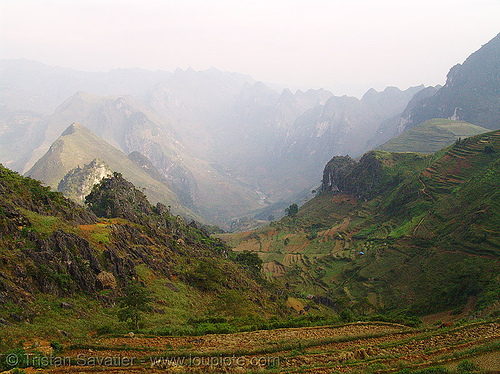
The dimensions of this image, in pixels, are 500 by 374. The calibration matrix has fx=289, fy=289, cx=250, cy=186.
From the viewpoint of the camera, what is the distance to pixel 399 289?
53969mm

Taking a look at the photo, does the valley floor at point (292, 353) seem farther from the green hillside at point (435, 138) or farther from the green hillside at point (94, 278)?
the green hillside at point (435, 138)

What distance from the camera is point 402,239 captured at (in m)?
69.3

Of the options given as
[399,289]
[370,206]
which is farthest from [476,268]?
[370,206]

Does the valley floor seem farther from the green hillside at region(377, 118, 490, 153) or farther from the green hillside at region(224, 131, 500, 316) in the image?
the green hillside at region(377, 118, 490, 153)

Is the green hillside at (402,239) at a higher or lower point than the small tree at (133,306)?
lower

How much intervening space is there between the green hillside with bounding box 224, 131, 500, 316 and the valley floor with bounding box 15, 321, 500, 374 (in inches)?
684

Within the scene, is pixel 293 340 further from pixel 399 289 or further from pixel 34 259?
pixel 399 289

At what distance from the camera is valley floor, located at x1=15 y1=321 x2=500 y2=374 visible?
14.7 metres

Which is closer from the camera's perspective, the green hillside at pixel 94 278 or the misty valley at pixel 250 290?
the misty valley at pixel 250 290

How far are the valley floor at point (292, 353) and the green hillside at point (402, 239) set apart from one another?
57.0ft

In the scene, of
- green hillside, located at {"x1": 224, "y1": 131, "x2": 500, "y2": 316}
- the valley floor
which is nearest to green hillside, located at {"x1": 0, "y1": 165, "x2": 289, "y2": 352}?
the valley floor

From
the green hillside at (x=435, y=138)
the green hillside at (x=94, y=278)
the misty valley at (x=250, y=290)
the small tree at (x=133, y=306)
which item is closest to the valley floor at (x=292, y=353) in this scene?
the misty valley at (x=250, y=290)

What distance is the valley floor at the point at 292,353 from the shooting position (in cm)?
1473

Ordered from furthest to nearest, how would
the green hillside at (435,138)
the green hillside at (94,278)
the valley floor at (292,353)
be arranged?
the green hillside at (435,138)
the green hillside at (94,278)
the valley floor at (292,353)
